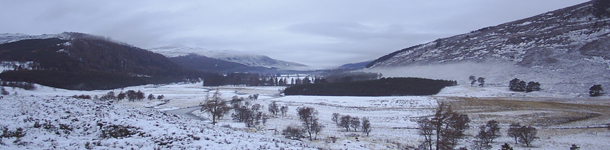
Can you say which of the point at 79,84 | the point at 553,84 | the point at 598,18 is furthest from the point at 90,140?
the point at 598,18

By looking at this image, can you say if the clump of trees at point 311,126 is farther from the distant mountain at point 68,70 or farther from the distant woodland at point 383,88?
the distant mountain at point 68,70

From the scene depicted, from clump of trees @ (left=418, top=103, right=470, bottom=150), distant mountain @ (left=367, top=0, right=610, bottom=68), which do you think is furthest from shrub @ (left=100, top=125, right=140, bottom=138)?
distant mountain @ (left=367, top=0, right=610, bottom=68)

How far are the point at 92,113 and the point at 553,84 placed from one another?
108097 mm

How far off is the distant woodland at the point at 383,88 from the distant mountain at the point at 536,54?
91.0 ft

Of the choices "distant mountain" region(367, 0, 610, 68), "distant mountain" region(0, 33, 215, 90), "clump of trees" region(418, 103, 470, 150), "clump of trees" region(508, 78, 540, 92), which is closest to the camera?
"clump of trees" region(418, 103, 470, 150)

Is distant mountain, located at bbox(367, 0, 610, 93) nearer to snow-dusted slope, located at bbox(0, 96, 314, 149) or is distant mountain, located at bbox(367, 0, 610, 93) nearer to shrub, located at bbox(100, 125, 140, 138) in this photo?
snow-dusted slope, located at bbox(0, 96, 314, 149)

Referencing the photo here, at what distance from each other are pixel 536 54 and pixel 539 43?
19.2 metres

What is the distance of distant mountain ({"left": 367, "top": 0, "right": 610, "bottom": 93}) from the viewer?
297 ft

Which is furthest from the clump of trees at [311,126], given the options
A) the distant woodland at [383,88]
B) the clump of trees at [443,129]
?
the distant woodland at [383,88]

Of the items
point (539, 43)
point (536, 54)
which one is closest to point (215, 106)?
point (536, 54)

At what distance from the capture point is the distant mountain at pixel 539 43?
362ft

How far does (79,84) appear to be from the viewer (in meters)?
121

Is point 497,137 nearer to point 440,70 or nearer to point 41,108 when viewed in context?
point 41,108

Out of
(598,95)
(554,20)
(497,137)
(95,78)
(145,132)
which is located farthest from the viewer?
(554,20)
